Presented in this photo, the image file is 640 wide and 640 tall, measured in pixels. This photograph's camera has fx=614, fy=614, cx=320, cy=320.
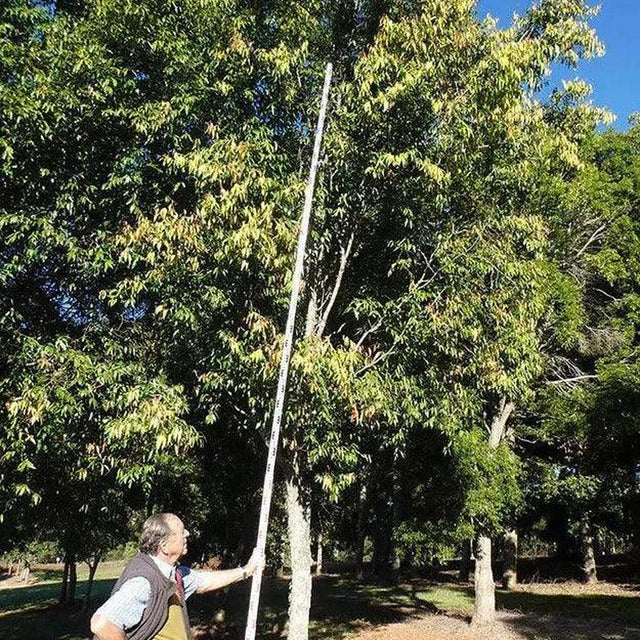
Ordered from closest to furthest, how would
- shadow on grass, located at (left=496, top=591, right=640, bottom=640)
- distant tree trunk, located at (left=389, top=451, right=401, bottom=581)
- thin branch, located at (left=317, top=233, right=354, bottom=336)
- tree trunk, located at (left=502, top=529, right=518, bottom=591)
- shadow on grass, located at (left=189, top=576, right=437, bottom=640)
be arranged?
1. thin branch, located at (left=317, top=233, right=354, bottom=336)
2. shadow on grass, located at (left=496, top=591, right=640, bottom=640)
3. distant tree trunk, located at (left=389, top=451, right=401, bottom=581)
4. shadow on grass, located at (left=189, top=576, right=437, bottom=640)
5. tree trunk, located at (left=502, top=529, right=518, bottom=591)

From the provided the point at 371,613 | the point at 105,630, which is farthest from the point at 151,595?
the point at 371,613

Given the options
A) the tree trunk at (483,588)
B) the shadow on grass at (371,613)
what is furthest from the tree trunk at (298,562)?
the tree trunk at (483,588)

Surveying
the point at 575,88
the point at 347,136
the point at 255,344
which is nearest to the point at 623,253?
the point at 575,88

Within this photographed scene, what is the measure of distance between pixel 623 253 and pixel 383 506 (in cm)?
1557

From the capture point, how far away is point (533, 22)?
9867 mm

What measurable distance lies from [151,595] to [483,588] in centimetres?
1344

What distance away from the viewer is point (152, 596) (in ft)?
10.9

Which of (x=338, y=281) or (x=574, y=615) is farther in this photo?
(x=574, y=615)

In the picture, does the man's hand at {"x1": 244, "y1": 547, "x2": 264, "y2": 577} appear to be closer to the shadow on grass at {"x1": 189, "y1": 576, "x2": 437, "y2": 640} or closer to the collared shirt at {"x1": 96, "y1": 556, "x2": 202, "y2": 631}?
the collared shirt at {"x1": 96, "y1": 556, "x2": 202, "y2": 631}

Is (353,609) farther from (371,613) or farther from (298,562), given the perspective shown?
(298,562)

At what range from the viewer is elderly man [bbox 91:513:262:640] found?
318 cm

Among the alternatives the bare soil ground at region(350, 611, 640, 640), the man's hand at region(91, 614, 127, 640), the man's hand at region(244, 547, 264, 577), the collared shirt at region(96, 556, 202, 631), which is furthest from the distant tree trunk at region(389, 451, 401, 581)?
the man's hand at region(91, 614, 127, 640)

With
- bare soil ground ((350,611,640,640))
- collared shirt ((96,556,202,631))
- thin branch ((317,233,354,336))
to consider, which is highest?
thin branch ((317,233,354,336))

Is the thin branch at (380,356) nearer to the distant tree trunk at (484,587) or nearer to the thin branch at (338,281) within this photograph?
the thin branch at (338,281)
